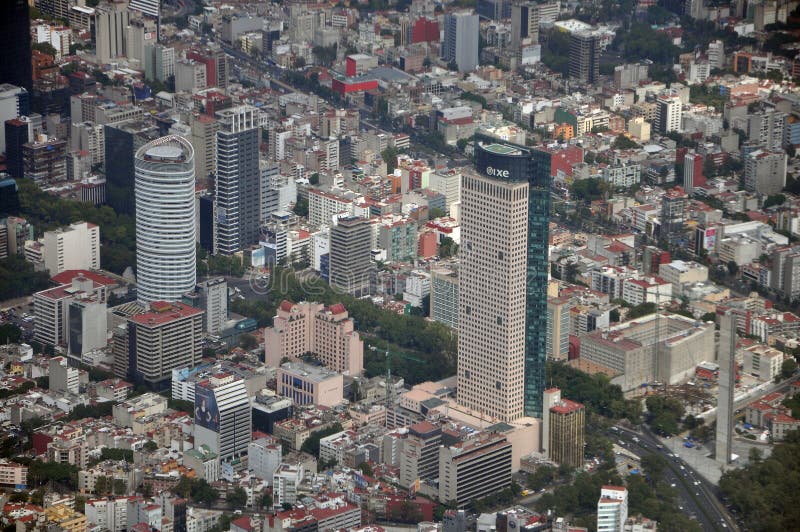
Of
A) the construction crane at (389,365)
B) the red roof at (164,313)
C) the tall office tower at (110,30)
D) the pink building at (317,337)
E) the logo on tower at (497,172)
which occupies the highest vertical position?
the logo on tower at (497,172)

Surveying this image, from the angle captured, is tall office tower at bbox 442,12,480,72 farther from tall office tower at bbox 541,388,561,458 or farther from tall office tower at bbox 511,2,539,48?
tall office tower at bbox 541,388,561,458

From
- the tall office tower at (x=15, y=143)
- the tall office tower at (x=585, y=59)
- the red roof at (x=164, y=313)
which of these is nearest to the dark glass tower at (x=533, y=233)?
the red roof at (x=164, y=313)

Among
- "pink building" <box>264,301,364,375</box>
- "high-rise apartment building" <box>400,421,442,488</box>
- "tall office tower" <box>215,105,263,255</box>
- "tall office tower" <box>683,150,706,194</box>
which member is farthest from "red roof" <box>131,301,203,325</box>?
"tall office tower" <box>683,150,706,194</box>

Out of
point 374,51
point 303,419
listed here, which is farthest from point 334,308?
point 374,51

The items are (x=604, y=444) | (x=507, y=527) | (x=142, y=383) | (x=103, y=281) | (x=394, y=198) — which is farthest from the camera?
(x=394, y=198)

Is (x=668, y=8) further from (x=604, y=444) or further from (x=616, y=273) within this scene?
(x=604, y=444)

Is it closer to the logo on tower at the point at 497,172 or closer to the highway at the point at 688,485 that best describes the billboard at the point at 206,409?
the logo on tower at the point at 497,172
